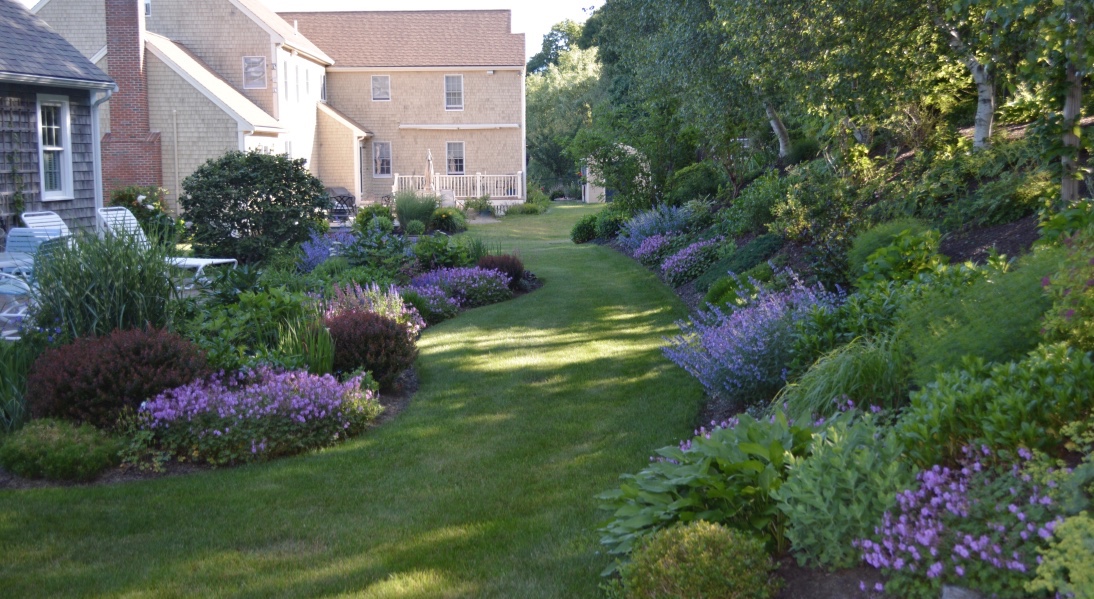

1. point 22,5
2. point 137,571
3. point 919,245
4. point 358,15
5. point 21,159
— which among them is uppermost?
point 358,15

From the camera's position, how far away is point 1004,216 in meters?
9.05

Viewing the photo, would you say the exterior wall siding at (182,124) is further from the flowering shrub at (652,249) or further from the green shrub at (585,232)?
the flowering shrub at (652,249)

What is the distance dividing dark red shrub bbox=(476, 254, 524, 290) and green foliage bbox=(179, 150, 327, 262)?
349 cm

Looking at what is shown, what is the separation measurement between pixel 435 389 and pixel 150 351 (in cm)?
242

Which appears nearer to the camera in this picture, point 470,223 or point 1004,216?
point 1004,216

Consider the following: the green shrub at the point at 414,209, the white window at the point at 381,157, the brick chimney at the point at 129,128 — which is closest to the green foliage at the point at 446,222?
the green shrub at the point at 414,209

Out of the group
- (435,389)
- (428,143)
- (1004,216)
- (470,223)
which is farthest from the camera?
(428,143)

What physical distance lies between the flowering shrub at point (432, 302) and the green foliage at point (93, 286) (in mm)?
4223

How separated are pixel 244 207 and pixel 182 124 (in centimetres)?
1260

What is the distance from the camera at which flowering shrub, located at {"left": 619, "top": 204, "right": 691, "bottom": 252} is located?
1755cm

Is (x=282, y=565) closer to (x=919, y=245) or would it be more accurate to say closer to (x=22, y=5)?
(x=919, y=245)

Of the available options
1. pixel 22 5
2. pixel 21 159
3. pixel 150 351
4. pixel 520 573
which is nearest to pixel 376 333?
pixel 150 351

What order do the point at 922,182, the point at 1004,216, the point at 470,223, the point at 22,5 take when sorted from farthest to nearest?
the point at 470,223 < the point at 22,5 < the point at 922,182 < the point at 1004,216

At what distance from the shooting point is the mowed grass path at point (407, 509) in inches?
178
